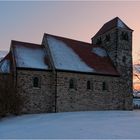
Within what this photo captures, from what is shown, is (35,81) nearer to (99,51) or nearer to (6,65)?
(6,65)

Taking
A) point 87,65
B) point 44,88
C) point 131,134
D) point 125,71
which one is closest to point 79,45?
point 87,65

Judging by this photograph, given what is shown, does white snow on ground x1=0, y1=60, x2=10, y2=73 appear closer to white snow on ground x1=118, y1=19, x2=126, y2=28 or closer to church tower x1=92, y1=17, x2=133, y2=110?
church tower x1=92, y1=17, x2=133, y2=110

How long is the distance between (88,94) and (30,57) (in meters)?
7.36

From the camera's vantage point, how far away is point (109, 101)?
2692 cm

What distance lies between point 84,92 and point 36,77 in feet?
18.2

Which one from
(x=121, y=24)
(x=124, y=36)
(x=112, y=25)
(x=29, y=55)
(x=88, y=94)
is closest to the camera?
(x=29, y=55)

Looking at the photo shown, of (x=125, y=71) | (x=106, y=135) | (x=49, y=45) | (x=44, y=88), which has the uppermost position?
(x=49, y=45)

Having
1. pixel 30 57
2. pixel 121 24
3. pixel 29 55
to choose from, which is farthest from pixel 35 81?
pixel 121 24

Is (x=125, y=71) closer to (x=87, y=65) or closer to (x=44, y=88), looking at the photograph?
(x=87, y=65)

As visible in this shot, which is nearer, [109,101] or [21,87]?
[21,87]

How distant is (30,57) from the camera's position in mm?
23891

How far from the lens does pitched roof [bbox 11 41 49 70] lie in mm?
22625

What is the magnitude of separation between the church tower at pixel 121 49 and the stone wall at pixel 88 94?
3.19 ft

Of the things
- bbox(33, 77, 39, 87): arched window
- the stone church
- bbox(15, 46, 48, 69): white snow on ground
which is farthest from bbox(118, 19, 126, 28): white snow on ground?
bbox(33, 77, 39, 87): arched window
